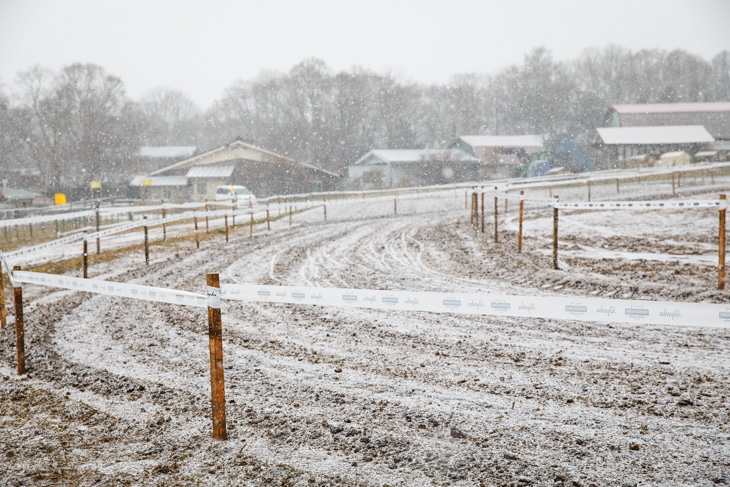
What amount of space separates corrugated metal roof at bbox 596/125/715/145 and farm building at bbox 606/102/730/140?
23.1ft

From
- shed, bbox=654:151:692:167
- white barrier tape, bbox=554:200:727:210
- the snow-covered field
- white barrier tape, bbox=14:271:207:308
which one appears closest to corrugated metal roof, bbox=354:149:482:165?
shed, bbox=654:151:692:167

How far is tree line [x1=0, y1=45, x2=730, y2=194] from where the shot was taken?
58531 millimetres

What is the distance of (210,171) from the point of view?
167ft

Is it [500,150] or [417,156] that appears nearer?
[417,156]

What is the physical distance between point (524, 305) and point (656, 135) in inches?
2364

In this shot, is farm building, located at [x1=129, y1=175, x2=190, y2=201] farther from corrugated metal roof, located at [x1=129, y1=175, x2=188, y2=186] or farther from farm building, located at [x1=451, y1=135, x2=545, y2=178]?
farm building, located at [x1=451, y1=135, x2=545, y2=178]

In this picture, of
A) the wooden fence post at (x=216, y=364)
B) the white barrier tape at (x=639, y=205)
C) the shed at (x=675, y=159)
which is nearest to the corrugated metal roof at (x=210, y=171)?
the shed at (x=675, y=159)

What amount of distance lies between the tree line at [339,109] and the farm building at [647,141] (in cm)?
2004

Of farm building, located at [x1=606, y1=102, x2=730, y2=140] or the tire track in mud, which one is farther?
farm building, located at [x1=606, y1=102, x2=730, y2=140]

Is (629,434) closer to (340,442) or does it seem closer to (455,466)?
(455,466)

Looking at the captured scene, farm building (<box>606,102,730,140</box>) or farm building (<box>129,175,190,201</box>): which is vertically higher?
farm building (<box>606,102,730,140</box>)

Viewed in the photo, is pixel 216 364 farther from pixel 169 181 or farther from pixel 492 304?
pixel 169 181

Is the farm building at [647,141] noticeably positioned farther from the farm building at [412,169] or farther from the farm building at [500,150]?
the farm building at [412,169]

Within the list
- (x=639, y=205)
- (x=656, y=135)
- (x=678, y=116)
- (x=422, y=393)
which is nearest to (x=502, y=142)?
(x=656, y=135)
